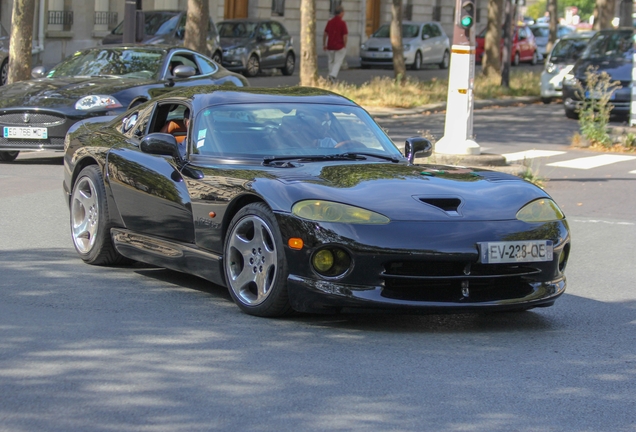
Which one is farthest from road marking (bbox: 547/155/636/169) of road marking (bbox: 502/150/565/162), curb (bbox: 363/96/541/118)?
curb (bbox: 363/96/541/118)

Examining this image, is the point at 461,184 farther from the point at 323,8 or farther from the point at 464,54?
the point at 323,8

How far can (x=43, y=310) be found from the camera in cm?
648

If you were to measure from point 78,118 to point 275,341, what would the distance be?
8843mm

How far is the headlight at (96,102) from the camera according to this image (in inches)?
559

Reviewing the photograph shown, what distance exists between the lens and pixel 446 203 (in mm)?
6246

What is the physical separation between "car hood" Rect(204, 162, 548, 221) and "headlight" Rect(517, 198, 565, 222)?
0.04 m

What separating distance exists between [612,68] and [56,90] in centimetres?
1270

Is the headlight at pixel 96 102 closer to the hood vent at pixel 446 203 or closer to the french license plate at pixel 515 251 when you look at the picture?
the hood vent at pixel 446 203

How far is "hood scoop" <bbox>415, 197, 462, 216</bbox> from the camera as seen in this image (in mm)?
6195

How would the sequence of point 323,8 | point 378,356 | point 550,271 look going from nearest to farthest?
1. point 378,356
2. point 550,271
3. point 323,8

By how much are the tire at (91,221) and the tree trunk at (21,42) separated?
38.1 ft

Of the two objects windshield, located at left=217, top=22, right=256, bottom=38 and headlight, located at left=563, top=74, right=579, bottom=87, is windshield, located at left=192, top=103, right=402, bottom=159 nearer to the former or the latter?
headlight, located at left=563, top=74, right=579, bottom=87

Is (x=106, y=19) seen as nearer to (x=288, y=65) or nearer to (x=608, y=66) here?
(x=288, y=65)

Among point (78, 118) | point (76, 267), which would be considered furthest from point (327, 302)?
point (78, 118)
